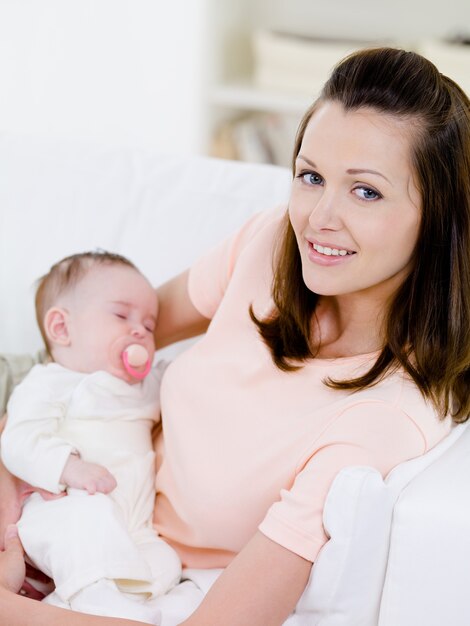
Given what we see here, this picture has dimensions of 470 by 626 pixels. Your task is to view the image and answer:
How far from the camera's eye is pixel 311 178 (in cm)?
125

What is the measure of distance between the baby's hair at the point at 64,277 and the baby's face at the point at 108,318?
0.04 ft

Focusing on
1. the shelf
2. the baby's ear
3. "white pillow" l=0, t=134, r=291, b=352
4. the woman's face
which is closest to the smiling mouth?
the woman's face

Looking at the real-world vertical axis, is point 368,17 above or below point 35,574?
above

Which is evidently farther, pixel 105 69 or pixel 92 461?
pixel 105 69

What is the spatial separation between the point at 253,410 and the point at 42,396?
0.33 m

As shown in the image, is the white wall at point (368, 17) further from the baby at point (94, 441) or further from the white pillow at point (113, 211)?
the baby at point (94, 441)

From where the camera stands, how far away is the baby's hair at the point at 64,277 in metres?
1.55

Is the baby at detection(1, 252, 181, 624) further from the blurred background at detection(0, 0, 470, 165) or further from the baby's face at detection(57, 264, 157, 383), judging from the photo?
the blurred background at detection(0, 0, 470, 165)

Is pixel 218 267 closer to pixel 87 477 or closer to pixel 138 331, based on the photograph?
pixel 138 331

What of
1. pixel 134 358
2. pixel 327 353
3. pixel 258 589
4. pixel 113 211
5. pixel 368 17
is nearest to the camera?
pixel 258 589

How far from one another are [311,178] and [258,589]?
20.7 inches

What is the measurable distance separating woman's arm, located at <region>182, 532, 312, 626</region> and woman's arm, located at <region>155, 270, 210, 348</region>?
20.7 inches

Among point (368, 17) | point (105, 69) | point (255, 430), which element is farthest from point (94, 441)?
point (368, 17)

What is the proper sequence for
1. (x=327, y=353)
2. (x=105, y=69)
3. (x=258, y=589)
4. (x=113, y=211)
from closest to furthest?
(x=258, y=589) → (x=327, y=353) → (x=113, y=211) → (x=105, y=69)
